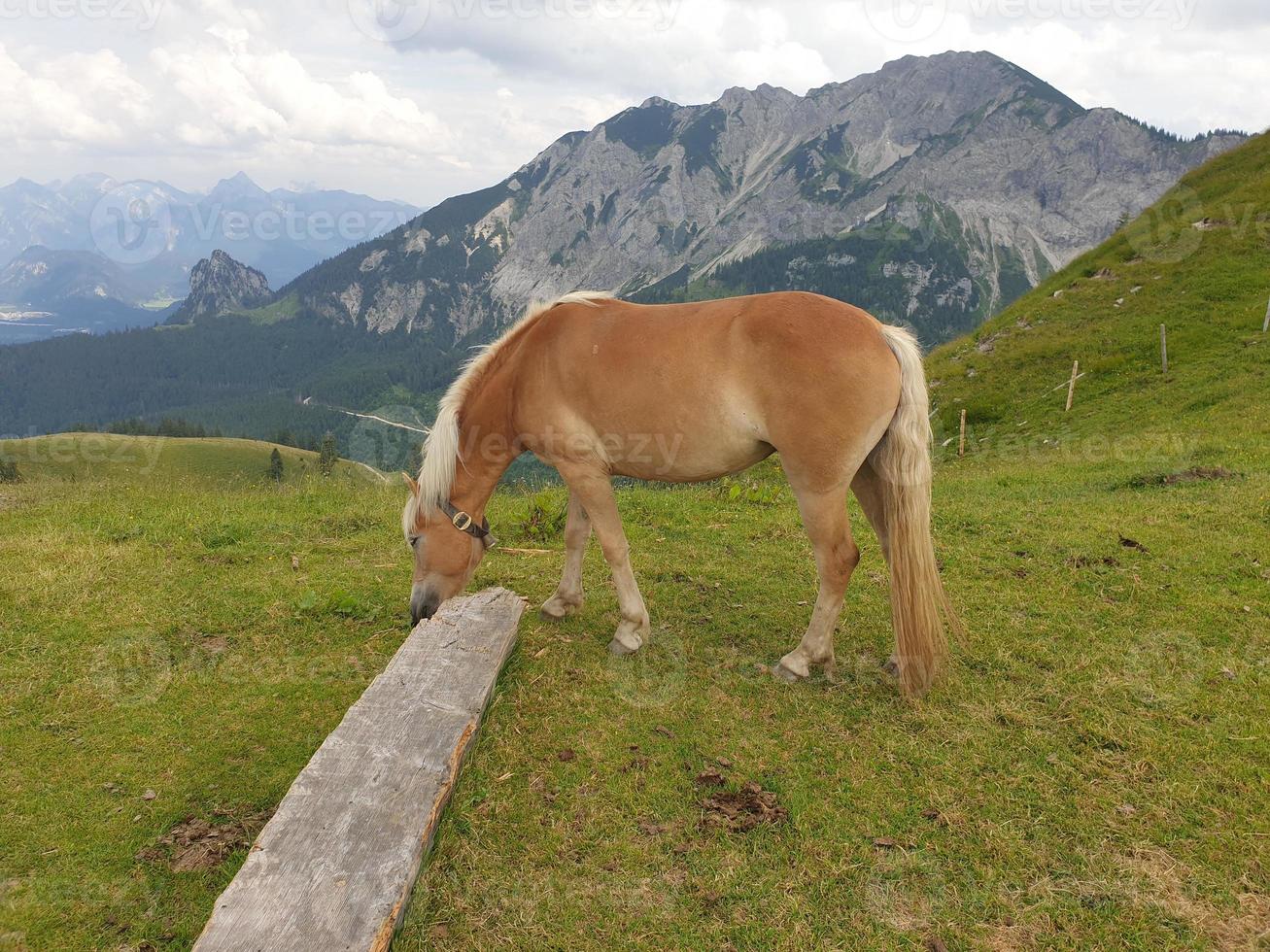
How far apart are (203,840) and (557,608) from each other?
3.49 meters

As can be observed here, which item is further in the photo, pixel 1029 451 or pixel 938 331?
pixel 938 331

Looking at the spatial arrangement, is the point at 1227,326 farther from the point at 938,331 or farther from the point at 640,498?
the point at 938,331

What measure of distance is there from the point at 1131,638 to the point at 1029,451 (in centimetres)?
1364

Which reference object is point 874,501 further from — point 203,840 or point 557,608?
point 203,840

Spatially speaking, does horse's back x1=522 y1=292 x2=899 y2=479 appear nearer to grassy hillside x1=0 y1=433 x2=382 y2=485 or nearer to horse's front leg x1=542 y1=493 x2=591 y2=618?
horse's front leg x1=542 y1=493 x2=591 y2=618

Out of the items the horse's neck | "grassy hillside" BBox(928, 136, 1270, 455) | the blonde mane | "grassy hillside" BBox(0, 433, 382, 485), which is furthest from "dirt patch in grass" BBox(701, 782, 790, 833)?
"grassy hillside" BBox(0, 433, 382, 485)

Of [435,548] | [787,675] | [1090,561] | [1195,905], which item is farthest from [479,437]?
[1090,561]

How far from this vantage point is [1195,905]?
139 inches

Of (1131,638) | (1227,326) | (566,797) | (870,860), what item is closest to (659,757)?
(566,797)

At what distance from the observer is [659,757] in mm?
4926

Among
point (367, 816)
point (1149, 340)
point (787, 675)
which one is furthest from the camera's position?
point (1149, 340)

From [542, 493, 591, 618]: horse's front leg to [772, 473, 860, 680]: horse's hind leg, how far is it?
2.16m

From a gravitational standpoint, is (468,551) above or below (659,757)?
above

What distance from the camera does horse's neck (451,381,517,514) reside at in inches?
243
